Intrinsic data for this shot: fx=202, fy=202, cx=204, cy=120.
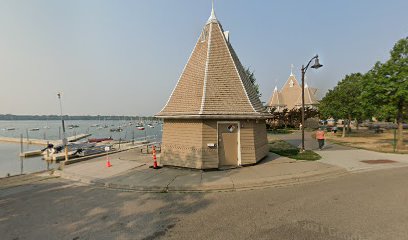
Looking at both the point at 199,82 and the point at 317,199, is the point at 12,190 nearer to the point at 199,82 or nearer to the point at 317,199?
the point at 199,82

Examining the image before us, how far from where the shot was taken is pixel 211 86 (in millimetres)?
12359

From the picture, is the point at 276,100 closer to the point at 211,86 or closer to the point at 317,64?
the point at 317,64

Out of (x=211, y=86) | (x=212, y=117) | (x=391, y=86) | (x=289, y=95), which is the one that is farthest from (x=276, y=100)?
(x=212, y=117)

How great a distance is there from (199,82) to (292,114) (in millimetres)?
36118

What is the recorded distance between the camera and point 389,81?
55.4 feet

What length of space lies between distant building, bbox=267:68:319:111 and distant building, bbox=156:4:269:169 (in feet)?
154

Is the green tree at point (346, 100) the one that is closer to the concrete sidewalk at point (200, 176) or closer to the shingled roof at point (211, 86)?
the concrete sidewalk at point (200, 176)

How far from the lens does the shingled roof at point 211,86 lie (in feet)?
38.7

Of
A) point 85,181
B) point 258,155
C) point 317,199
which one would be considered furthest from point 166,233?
point 258,155

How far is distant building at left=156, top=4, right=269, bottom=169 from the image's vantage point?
37.9ft

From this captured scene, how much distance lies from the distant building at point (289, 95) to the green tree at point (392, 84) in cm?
3733

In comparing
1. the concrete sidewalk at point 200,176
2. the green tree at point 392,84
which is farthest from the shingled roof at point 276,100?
the concrete sidewalk at point 200,176

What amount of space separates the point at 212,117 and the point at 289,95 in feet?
177

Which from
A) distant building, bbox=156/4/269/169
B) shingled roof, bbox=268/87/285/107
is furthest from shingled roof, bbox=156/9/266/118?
shingled roof, bbox=268/87/285/107
